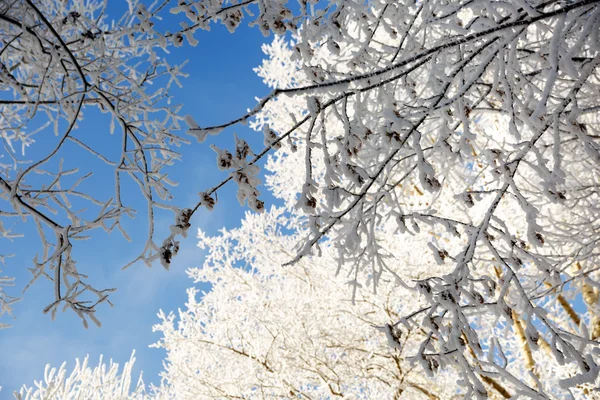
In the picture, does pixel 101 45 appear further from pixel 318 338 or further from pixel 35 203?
pixel 318 338

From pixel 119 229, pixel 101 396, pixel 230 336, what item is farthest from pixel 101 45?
pixel 101 396

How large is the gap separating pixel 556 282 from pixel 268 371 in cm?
433

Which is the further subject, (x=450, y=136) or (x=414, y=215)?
(x=450, y=136)

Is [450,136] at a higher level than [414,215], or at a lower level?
higher

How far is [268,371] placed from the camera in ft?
17.7

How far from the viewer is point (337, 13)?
78.4 inches

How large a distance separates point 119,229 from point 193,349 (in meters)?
5.31

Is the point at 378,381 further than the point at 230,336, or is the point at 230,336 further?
the point at 230,336

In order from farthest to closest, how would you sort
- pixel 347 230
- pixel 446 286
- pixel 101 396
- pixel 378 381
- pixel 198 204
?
1. pixel 101 396
2. pixel 378 381
3. pixel 347 230
4. pixel 446 286
5. pixel 198 204

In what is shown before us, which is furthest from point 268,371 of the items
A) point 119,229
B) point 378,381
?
point 119,229

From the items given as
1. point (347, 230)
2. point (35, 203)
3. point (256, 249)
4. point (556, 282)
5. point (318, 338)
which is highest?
point (256, 249)

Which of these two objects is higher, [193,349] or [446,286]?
[193,349]

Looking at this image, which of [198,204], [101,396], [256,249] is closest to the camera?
[198,204]

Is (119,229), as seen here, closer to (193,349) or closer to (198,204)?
(198,204)
